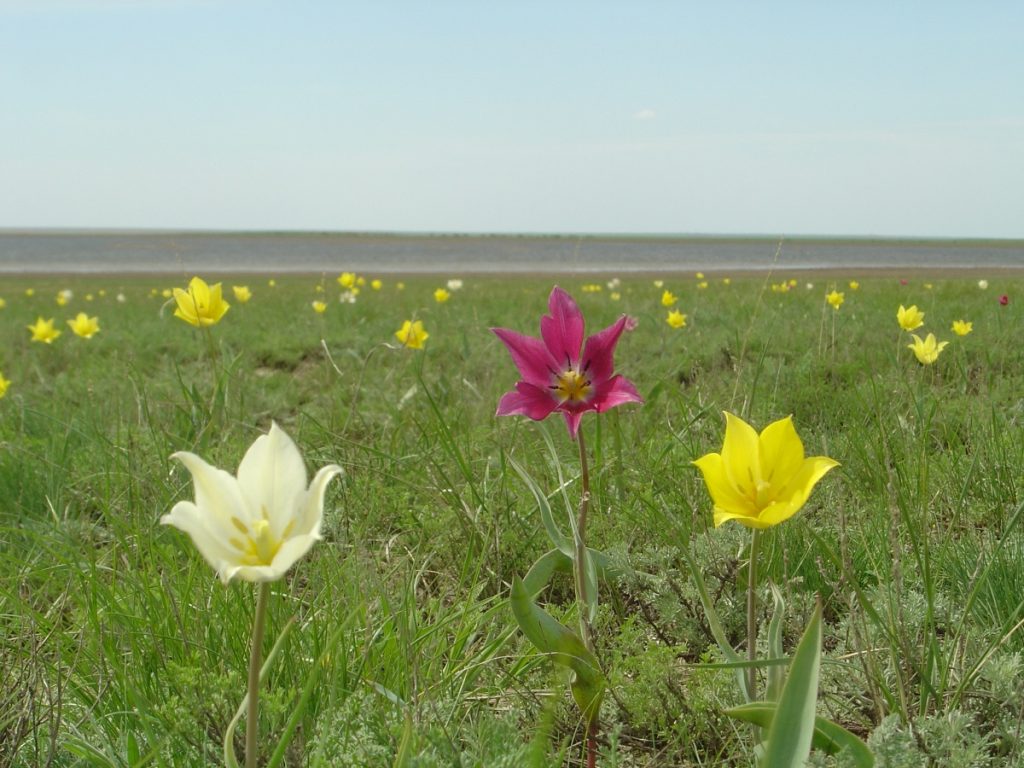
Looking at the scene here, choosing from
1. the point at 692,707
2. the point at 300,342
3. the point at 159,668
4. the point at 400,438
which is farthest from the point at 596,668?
the point at 300,342

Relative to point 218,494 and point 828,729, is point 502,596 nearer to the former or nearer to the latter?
point 828,729

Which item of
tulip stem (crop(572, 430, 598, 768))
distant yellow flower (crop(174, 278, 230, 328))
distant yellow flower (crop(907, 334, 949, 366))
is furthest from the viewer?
distant yellow flower (crop(907, 334, 949, 366))

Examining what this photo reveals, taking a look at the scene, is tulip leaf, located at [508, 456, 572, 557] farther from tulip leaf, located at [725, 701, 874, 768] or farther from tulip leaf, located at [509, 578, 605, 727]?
tulip leaf, located at [725, 701, 874, 768]

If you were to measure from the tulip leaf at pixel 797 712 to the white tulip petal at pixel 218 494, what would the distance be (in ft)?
2.14

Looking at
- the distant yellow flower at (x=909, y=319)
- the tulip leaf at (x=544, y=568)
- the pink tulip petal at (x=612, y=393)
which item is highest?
the distant yellow flower at (x=909, y=319)

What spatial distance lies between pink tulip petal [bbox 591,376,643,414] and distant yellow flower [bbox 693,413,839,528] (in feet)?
0.81

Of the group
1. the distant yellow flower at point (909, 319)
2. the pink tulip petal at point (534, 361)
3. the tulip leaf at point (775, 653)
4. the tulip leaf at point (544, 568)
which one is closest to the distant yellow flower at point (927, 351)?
the distant yellow flower at point (909, 319)

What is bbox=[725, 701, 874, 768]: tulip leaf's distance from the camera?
1125 mm

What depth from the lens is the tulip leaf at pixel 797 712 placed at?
1061 mm

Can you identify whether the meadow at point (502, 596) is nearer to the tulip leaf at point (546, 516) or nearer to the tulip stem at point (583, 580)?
the tulip stem at point (583, 580)

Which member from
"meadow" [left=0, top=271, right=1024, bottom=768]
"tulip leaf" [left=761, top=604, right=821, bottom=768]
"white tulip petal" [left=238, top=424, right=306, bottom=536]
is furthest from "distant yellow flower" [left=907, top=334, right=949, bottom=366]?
"white tulip petal" [left=238, top=424, right=306, bottom=536]

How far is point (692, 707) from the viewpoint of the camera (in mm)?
1588

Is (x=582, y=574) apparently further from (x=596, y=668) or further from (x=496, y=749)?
(x=496, y=749)

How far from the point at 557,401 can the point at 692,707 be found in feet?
1.91
